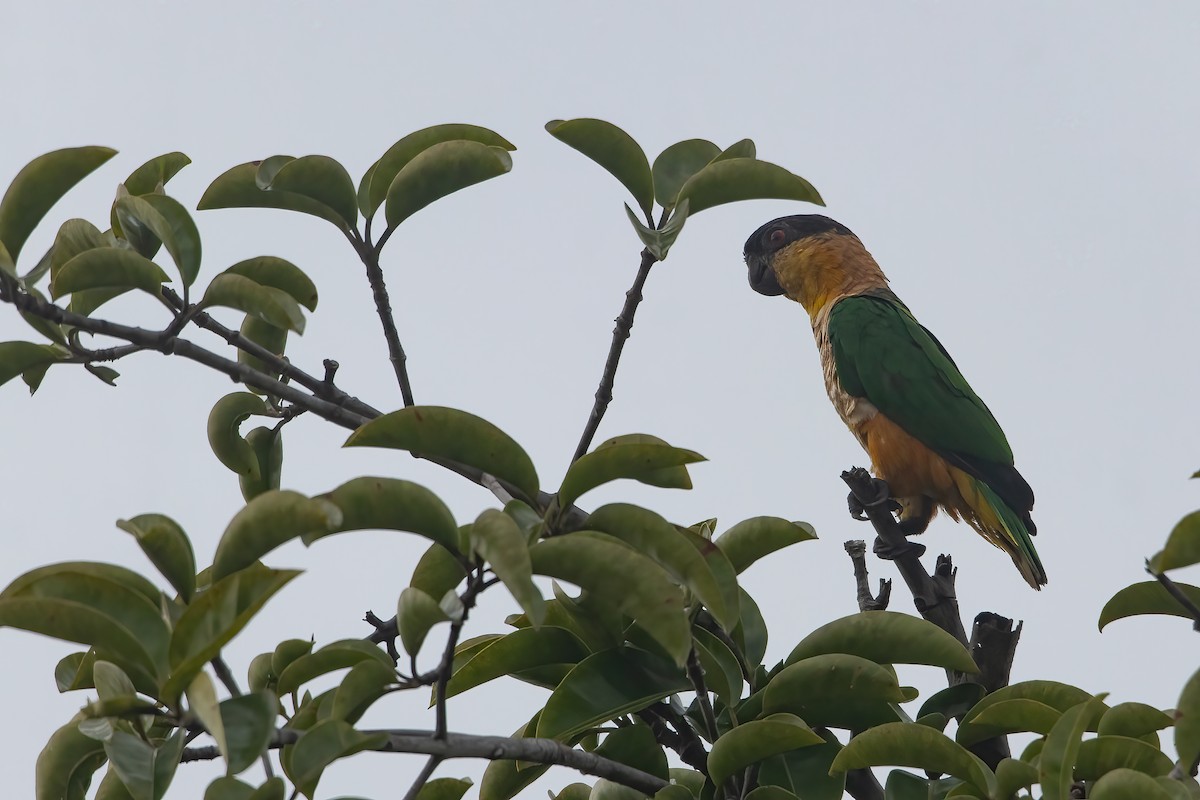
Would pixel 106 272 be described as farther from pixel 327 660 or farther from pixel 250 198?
pixel 327 660

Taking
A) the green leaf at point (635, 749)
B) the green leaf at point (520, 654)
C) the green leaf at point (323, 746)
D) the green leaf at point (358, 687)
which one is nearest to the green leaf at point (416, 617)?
the green leaf at point (358, 687)

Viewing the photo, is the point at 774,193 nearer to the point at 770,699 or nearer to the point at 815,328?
the point at 770,699

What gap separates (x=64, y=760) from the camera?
2.01 metres

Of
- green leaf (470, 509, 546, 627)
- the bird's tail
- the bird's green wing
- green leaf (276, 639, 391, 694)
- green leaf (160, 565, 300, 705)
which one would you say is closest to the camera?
green leaf (160, 565, 300, 705)

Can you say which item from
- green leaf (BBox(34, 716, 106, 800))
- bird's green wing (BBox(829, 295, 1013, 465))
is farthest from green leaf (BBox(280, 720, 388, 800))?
bird's green wing (BBox(829, 295, 1013, 465))

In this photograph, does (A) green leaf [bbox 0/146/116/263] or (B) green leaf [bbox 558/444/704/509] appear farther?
(A) green leaf [bbox 0/146/116/263]

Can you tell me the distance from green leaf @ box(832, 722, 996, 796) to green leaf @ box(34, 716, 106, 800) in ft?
4.41

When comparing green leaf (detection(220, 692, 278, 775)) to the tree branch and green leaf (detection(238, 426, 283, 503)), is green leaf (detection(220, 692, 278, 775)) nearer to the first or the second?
the tree branch

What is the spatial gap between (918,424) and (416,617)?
3682 mm

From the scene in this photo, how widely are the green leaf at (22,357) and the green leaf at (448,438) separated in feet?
2.89

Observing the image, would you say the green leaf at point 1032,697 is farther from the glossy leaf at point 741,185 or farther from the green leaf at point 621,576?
the glossy leaf at point 741,185

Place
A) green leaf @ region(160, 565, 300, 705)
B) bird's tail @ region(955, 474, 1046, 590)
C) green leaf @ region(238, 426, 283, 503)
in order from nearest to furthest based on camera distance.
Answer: green leaf @ region(160, 565, 300, 705), green leaf @ region(238, 426, 283, 503), bird's tail @ region(955, 474, 1046, 590)

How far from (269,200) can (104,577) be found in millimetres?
1044

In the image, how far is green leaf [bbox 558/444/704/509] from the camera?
6.15ft
